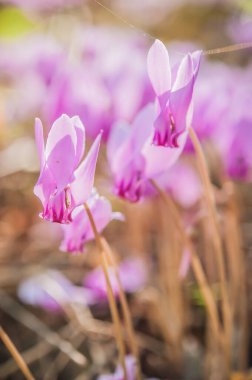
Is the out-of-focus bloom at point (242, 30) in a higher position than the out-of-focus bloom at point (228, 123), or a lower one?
higher

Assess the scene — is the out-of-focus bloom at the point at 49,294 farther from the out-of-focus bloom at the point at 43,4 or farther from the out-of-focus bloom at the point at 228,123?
the out-of-focus bloom at the point at 43,4

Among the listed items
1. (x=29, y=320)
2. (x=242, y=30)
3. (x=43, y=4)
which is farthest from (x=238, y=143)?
(x=43, y=4)

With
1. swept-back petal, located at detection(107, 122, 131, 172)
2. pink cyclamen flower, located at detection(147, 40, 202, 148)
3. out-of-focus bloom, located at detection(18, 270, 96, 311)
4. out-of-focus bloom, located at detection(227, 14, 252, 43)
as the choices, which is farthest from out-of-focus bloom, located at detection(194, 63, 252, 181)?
out-of-focus bloom, located at detection(227, 14, 252, 43)

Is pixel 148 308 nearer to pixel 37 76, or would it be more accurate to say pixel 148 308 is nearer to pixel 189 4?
pixel 37 76

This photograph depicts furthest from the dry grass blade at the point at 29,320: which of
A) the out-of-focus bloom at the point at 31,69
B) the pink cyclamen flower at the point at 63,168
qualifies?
the pink cyclamen flower at the point at 63,168

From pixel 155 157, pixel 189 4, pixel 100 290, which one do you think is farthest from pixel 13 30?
pixel 155 157

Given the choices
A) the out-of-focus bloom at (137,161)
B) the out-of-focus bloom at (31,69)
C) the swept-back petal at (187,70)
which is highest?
the out-of-focus bloom at (31,69)

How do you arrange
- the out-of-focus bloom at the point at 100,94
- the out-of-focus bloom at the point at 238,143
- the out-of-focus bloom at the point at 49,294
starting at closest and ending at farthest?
the out-of-focus bloom at the point at 238,143 → the out-of-focus bloom at the point at 100,94 → the out-of-focus bloom at the point at 49,294
